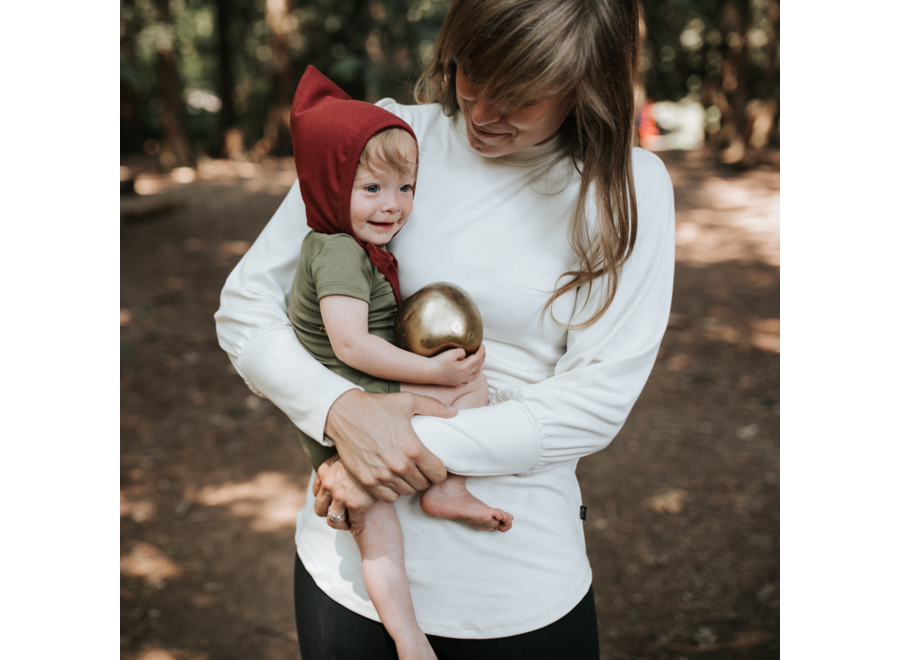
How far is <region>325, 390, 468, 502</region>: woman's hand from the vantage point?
1272mm

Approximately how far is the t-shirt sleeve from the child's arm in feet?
0.07

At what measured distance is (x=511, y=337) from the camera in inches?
57.7

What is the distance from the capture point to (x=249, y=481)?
4082 mm

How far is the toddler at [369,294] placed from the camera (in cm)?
133

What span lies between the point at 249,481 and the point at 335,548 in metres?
2.86

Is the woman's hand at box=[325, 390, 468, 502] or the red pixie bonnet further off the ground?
the red pixie bonnet

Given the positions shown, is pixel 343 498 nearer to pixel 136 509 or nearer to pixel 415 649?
pixel 415 649

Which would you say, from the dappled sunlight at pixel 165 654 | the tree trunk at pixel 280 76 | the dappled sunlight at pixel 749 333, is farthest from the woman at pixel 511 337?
the tree trunk at pixel 280 76

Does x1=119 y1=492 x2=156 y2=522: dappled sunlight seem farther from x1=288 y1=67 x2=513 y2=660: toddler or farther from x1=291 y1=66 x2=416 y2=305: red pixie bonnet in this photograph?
x1=291 y1=66 x2=416 y2=305: red pixie bonnet

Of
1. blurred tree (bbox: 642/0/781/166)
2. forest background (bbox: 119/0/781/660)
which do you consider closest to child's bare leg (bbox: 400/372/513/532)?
forest background (bbox: 119/0/781/660)

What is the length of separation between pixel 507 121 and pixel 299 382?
0.68 metres

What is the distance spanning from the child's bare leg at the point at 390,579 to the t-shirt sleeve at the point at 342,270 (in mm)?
449

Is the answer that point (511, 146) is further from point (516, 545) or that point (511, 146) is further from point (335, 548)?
point (335, 548)
